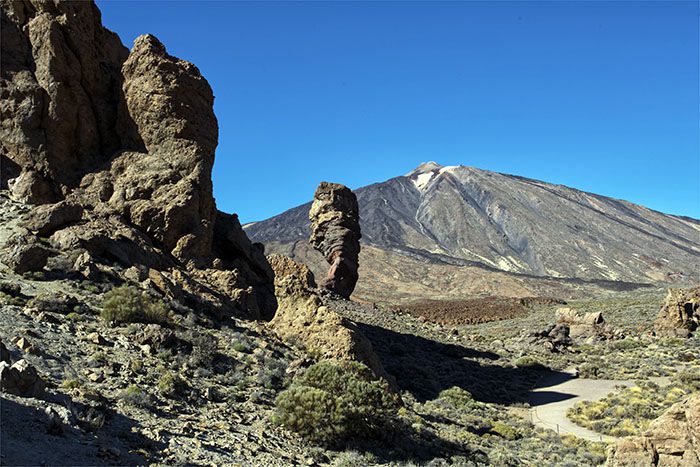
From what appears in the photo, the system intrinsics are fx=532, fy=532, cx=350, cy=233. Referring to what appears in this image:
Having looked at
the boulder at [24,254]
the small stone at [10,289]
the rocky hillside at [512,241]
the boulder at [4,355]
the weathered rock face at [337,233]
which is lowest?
the boulder at [4,355]

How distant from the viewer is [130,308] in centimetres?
1222

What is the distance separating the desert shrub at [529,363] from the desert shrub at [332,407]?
19.2 metres

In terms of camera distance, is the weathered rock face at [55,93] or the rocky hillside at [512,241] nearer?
the weathered rock face at [55,93]

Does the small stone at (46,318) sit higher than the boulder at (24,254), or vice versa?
the boulder at (24,254)

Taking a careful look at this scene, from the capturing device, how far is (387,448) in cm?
1016

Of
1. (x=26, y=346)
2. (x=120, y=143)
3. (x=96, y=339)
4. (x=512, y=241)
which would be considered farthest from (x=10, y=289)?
(x=512, y=241)

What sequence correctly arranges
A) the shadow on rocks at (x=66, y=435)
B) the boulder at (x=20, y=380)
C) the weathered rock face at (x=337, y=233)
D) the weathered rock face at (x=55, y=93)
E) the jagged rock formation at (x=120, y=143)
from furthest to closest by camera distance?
the weathered rock face at (x=337, y=233) < the weathered rock face at (x=55, y=93) < the jagged rock formation at (x=120, y=143) < the boulder at (x=20, y=380) < the shadow on rocks at (x=66, y=435)

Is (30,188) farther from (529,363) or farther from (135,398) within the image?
(529,363)

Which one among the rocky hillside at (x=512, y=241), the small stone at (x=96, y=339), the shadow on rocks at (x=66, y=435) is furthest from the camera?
the rocky hillside at (x=512, y=241)

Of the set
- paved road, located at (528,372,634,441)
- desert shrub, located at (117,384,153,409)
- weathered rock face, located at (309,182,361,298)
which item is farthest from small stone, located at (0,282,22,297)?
weathered rock face, located at (309,182,361,298)

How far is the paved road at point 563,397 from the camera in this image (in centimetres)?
1677

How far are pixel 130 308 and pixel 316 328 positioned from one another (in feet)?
17.3

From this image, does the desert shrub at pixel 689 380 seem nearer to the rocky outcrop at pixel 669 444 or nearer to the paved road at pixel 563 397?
the paved road at pixel 563 397

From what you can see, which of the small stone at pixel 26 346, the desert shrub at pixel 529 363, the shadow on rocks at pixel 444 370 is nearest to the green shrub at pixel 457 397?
the shadow on rocks at pixel 444 370
